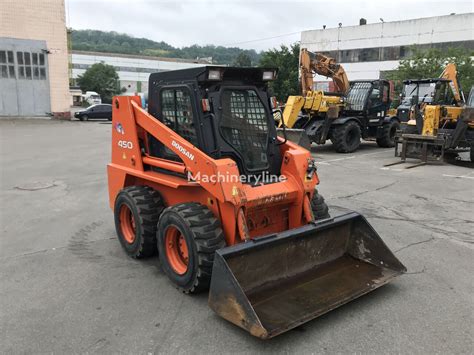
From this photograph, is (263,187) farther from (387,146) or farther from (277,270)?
(387,146)

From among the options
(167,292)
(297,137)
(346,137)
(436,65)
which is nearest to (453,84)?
(346,137)

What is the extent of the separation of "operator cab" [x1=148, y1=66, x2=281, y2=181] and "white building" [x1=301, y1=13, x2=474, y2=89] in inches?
1729

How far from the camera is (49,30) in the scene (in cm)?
2973

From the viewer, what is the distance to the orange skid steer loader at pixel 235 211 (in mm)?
3768

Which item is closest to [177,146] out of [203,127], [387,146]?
[203,127]

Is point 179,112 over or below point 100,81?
below

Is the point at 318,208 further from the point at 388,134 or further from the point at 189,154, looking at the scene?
the point at 388,134

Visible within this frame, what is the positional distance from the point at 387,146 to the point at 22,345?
1569 cm

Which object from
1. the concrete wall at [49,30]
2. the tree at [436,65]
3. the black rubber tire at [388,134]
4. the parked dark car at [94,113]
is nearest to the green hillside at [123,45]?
the parked dark car at [94,113]

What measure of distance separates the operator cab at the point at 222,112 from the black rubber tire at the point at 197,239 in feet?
2.33

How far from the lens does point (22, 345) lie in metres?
3.34

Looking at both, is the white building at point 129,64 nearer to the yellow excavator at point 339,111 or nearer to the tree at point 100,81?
the tree at point 100,81

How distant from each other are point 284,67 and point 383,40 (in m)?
15.7

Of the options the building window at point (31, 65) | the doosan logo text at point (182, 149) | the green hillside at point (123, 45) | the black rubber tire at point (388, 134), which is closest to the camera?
the doosan logo text at point (182, 149)
